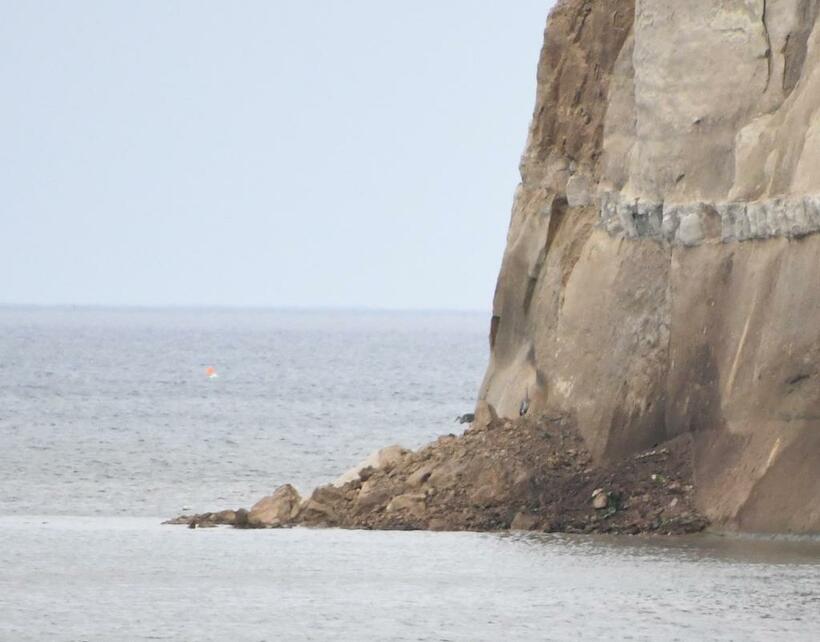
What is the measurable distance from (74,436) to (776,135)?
3501 cm

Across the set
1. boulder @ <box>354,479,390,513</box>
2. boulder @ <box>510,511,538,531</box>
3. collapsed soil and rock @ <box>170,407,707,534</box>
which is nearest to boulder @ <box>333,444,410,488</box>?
collapsed soil and rock @ <box>170,407,707,534</box>

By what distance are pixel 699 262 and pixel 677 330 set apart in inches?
46.4

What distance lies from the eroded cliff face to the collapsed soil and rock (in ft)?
1.39

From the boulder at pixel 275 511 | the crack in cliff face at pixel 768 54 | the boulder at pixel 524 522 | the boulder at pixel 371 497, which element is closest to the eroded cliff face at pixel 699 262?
the crack in cliff face at pixel 768 54

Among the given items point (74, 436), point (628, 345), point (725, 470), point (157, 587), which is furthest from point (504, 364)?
point (74, 436)

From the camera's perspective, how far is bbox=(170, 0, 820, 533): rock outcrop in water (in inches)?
1341

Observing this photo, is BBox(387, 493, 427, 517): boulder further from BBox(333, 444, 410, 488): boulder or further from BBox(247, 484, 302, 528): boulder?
BBox(247, 484, 302, 528): boulder

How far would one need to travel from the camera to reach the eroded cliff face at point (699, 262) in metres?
34.0

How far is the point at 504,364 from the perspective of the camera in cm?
4156

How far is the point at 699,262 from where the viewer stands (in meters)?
36.2

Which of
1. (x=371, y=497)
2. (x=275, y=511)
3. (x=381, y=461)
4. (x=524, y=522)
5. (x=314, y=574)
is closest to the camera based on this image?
(x=314, y=574)

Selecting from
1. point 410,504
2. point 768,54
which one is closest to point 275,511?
point 410,504

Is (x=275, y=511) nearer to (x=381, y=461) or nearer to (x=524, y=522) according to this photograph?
(x=381, y=461)

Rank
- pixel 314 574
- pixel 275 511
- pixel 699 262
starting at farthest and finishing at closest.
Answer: pixel 275 511 → pixel 699 262 → pixel 314 574
